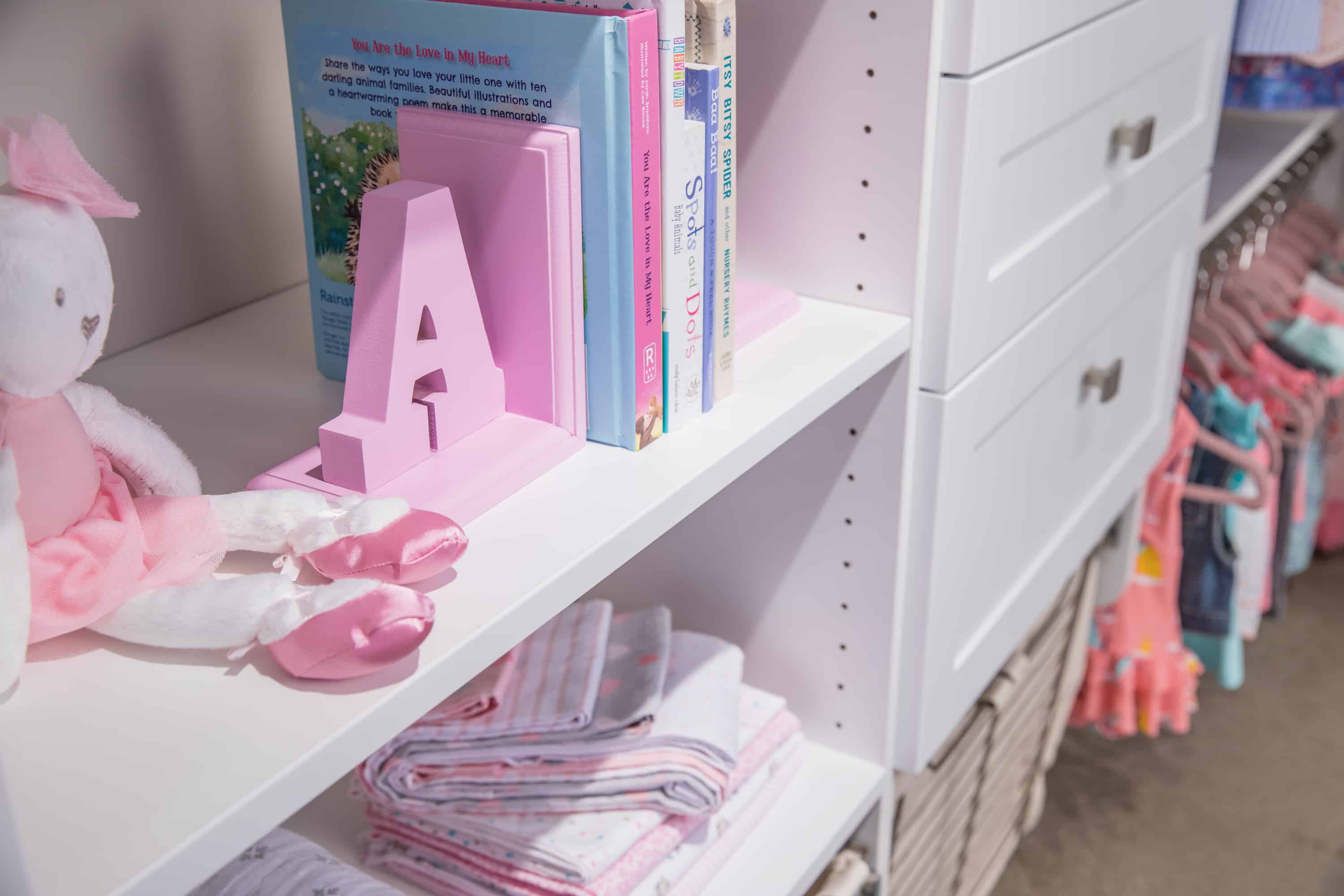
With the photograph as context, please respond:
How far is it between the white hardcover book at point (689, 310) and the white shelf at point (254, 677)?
2 cm

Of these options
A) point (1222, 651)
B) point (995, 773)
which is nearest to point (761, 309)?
point (995, 773)

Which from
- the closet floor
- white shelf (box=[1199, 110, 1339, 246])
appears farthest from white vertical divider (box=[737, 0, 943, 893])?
the closet floor

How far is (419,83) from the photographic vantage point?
623mm

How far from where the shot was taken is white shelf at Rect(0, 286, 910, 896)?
1.26 ft

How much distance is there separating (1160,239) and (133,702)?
44.5 inches

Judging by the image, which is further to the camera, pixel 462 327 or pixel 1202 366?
pixel 1202 366

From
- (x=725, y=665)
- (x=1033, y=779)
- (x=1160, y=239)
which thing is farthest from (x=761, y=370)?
(x=1033, y=779)

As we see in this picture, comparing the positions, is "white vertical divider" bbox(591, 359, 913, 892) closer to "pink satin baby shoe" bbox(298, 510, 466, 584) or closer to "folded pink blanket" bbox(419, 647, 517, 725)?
"folded pink blanket" bbox(419, 647, 517, 725)

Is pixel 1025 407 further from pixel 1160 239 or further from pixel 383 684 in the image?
pixel 383 684

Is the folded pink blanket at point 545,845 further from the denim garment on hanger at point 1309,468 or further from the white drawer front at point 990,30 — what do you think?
the denim garment on hanger at point 1309,468

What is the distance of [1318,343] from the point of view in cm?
193

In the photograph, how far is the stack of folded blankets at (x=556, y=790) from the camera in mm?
809

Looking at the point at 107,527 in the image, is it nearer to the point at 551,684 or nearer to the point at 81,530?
the point at 81,530

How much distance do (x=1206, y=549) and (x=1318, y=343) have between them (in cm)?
46
